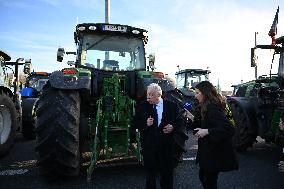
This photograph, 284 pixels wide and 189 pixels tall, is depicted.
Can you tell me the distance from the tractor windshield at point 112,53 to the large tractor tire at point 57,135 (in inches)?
62.1

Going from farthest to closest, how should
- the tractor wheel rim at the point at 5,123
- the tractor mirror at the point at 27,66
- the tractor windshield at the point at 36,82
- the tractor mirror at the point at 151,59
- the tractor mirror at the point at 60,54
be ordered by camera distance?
the tractor windshield at the point at 36,82 → the tractor mirror at the point at 27,66 → the tractor wheel rim at the point at 5,123 → the tractor mirror at the point at 60,54 → the tractor mirror at the point at 151,59

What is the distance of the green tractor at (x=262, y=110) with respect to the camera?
7072 mm

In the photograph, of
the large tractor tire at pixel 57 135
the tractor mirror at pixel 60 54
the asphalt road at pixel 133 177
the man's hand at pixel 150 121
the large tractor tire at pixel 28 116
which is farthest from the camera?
the large tractor tire at pixel 28 116

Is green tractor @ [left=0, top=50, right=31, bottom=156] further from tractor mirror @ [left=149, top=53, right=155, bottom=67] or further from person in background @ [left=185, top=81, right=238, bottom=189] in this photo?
person in background @ [left=185, top=81, right=238, bottom=189]

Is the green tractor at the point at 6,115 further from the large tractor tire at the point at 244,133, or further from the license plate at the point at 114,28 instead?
the large tractor tire at the point at 244,133

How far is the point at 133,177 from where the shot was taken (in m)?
5.81

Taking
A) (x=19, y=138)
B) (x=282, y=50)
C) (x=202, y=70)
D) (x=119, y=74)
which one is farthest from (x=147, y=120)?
(x=202, y=70)

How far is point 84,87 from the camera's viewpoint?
5.69 meters

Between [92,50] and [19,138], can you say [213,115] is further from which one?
[19,138]

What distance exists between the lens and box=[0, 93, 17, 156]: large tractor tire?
757 centimetres

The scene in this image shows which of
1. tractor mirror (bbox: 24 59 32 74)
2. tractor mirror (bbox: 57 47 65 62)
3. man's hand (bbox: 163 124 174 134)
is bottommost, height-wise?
man's hand (bbox: 163 124 174 134)

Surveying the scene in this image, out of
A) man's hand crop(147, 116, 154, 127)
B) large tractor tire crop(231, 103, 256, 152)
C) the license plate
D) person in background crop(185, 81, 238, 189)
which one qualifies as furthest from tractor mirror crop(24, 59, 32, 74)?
person in background crop(185, 81, 238, 189)

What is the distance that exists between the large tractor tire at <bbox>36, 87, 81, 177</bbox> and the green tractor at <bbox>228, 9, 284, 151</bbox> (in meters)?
3.93

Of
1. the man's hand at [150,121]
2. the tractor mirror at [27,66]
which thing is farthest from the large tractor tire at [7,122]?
the man's hand at [150,121]
